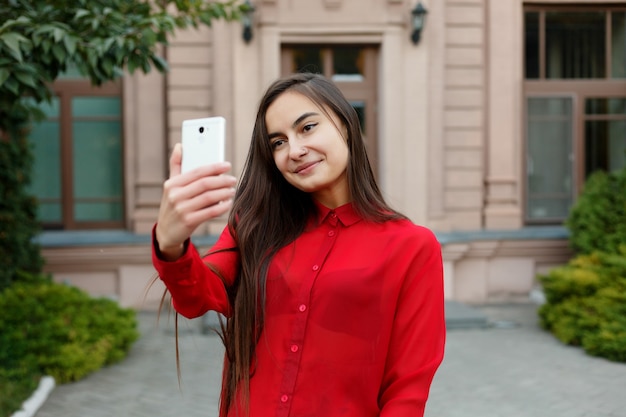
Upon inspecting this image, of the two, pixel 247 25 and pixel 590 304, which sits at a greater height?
pixel 247 25

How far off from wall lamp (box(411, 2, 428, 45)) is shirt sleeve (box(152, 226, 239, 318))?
7.56 meters

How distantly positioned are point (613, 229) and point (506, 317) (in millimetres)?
1721

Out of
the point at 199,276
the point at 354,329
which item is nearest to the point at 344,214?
the point at 354,329

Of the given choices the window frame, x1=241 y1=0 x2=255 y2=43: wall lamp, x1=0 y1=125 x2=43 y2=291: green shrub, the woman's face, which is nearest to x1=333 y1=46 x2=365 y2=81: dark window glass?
x1=241 y1=0 x2=255 y2=43: wall lamp

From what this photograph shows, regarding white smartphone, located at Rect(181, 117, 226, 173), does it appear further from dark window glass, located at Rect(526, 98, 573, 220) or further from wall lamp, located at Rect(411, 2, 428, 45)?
dark window glass, located at Rect(526, 98, 573, 220)

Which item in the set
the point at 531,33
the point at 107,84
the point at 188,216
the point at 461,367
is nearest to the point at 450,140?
the point at 531,33

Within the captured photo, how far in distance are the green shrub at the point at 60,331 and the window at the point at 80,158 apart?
266 centimetres

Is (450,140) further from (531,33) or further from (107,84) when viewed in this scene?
(107,84)

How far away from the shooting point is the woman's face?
1.97m

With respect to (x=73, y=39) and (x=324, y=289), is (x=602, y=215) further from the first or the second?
(x=324, y=289)

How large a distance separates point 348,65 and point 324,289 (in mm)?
8130

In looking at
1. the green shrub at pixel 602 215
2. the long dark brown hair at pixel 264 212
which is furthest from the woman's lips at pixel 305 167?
the green shrub at pixel 602 215

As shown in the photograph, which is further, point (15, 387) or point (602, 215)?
point (602, 215)

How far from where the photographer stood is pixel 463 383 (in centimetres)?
618
